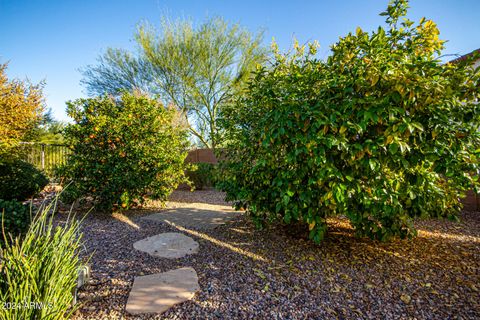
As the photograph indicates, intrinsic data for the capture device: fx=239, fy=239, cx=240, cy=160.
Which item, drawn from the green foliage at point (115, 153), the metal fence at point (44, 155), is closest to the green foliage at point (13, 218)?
the green foliage at point (115, 153)

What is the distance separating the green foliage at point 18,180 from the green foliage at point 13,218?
277 centimetres

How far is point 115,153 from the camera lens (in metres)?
4.07

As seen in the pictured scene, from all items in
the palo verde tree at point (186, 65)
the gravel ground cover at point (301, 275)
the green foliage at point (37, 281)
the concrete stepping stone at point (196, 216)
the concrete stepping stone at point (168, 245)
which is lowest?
the gravel ground cover at point (301, 275)

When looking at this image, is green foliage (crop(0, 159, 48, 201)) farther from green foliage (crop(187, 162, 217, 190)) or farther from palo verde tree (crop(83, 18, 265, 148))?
palo verde tree (crop(83, 18, 265, 148))

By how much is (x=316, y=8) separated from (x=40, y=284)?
7709mm

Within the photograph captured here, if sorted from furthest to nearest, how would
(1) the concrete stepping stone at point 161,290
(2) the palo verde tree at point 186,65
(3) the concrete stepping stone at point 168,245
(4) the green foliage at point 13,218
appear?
(2) the palo verde tree at point 186,65, (3) the concrete stepping stone at point 168,245, (4) the green foliage at point 13,218, (1) the concrete stepping stone at point 161,290

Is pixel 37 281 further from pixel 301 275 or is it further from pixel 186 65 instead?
pixel 186 65

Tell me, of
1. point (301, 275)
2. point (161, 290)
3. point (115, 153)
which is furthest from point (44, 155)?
point (301, 275)

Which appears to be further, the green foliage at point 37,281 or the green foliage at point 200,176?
the green foliage at point 200,176

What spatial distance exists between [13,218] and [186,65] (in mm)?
10441

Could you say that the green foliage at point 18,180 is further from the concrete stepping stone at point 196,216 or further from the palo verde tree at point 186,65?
the palo verde tree at point 186,65

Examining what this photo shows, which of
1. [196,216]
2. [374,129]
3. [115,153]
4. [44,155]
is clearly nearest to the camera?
[374,129]

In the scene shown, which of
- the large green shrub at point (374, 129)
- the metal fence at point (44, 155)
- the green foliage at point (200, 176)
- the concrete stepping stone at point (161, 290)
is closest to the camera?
the concrete stepping stone at point (161, 290)

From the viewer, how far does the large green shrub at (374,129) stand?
6.44ft
